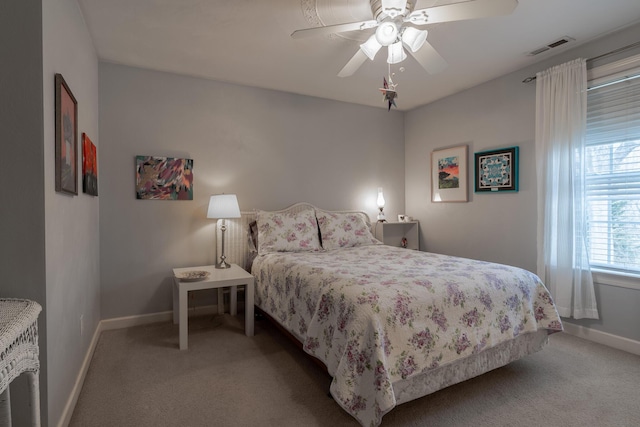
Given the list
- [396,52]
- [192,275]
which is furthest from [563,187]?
[192,275]

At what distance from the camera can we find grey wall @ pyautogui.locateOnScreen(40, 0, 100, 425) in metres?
1.49

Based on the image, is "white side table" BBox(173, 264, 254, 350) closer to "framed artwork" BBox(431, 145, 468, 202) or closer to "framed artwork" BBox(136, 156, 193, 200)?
"framed artwork" BBox(136, 156, 193, 200)

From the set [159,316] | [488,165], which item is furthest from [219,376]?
[488,165]

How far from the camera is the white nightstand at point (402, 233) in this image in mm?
4590

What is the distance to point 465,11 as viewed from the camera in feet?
5.95

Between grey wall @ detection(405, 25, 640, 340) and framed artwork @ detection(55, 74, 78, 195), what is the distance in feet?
12.2

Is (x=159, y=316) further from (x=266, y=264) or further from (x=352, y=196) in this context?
(x=352, y=196)

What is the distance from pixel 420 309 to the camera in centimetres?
184

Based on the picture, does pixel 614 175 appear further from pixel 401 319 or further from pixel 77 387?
pixel 77 387

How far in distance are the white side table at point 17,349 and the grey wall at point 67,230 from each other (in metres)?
0.25

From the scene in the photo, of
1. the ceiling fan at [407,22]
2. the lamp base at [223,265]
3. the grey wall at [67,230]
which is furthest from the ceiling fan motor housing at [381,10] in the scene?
the lamp base at [223,265]

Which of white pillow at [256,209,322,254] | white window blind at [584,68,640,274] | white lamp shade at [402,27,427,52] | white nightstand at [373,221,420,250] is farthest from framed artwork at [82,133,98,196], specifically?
white window blind at [584,68,640,274]

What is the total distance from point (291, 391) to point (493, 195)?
291 centimetres

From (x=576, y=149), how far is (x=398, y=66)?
1728mm
